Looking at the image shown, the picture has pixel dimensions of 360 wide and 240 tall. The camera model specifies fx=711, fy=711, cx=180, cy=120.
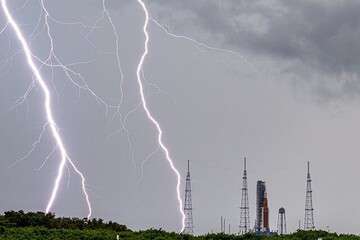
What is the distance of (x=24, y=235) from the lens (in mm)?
27078

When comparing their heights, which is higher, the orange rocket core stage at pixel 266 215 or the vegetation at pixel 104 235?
the orange rocket core stage at pixel 266 215

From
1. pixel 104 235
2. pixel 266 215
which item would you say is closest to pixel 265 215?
pixel 266 215

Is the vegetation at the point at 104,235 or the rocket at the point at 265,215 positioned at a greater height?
the rocket at the point at 265,215

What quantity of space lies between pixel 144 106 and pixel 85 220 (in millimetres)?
6127

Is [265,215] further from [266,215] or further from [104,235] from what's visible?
[104,235]

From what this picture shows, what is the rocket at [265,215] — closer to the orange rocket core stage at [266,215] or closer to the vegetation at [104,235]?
the orange rocket core stage at [266,215]

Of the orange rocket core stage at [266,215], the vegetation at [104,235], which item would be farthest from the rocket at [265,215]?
the vegetation at [104,235]

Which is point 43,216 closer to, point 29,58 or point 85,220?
point 85,220

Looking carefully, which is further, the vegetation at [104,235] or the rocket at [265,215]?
the rocket at [265,215]

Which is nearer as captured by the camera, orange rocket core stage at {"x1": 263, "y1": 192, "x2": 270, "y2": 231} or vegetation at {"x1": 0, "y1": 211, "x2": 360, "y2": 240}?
vegetation at {"x1": 0, "y1": 211, "x2": 360, "y2": 240}

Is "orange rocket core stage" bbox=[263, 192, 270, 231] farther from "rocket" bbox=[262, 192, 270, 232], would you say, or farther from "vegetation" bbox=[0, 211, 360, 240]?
"vegetation" bbox=[0, 211, 360, 240]

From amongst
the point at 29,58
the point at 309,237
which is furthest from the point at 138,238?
the point at 29,58

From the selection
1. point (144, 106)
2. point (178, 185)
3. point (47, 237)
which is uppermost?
point (144, 106)

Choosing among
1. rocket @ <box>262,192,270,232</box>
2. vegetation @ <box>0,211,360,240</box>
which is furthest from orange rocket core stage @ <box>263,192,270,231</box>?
vegetation @ <box>0,211,360,240</box>
